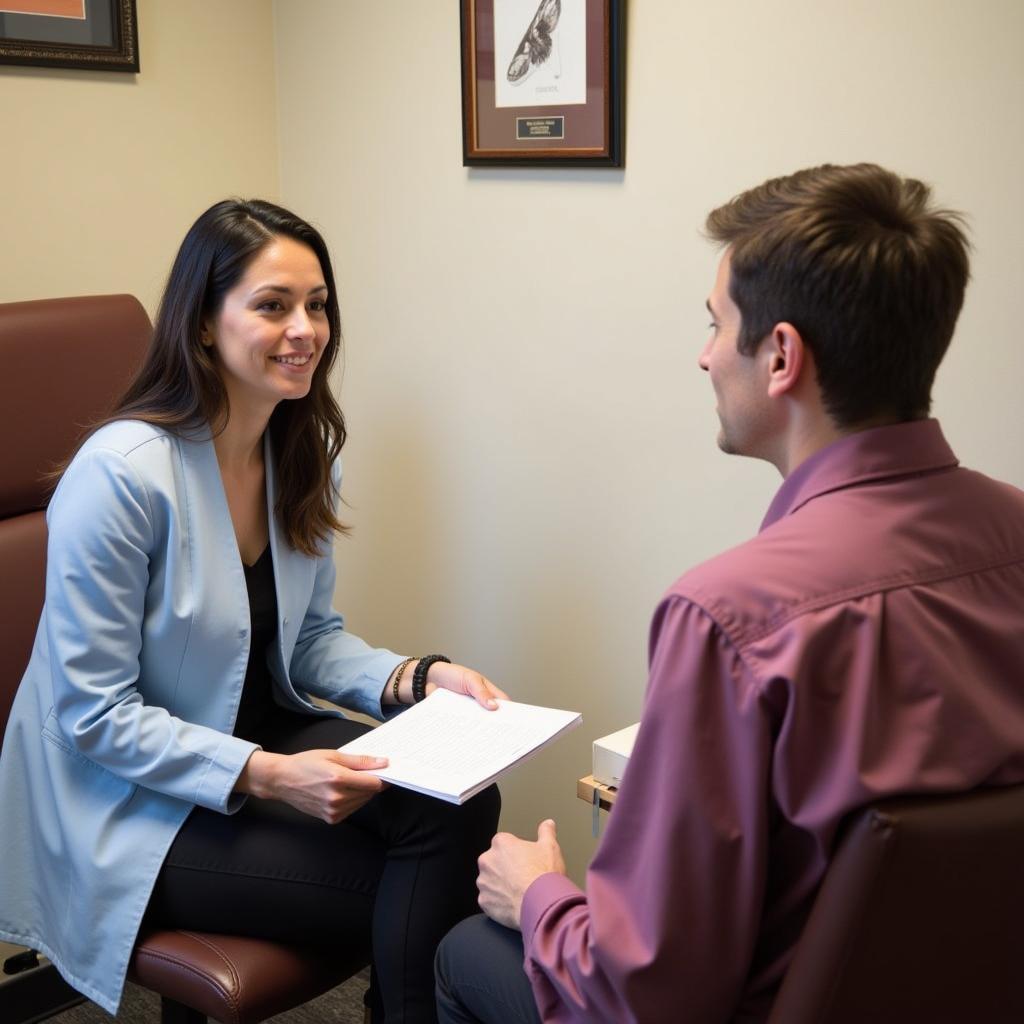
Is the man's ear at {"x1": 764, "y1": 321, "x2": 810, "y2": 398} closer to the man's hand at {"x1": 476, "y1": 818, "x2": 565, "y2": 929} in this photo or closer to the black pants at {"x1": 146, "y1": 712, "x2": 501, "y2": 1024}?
the man's hand at {"x1": 476, "y1": 818, "x2": 565, "y2": 929}

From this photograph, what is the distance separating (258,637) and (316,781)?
12.5 inches

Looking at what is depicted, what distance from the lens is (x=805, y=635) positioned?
94 cm

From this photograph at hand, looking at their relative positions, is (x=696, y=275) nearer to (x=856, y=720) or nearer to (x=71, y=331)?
(x=71, y=331)

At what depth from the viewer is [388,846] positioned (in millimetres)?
1684

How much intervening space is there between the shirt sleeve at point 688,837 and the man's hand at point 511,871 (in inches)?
10.2

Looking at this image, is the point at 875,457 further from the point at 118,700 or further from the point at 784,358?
the point at 118,700

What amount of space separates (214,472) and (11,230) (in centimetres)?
90

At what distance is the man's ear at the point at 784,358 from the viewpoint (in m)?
1.05

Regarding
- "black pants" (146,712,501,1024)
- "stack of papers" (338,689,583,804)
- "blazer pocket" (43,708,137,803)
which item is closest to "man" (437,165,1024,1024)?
"stack of papers" (338,689,583,804)

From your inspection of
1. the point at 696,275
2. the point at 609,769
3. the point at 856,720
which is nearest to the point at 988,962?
the point at 856,720

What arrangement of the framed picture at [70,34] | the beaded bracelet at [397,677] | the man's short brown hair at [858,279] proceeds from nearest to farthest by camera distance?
1. the man's short brown hair at [858,279]
2. the beaded bracelet at [397,677]
3. the framed picture at [70,34]

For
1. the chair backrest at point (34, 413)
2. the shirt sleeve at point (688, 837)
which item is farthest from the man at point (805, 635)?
the chair backrest at point (34, 413)

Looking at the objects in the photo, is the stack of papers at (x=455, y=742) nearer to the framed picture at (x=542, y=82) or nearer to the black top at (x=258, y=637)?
the black top at (x=258, y=637)

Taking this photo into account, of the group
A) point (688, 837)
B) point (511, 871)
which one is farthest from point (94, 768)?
point (688, 837)
